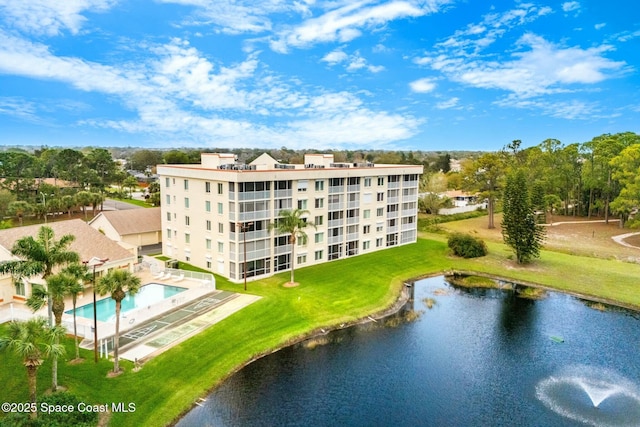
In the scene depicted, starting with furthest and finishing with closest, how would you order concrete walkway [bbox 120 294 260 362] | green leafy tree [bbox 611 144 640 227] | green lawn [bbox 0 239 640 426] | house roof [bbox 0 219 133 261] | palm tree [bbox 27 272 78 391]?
green leafy tree [bbox 611 144 640 227], house roof [bbox 0 219 133 261], concrete walkway [bbox 120 294 260 362], green lawn [bbox 0 239 640 426], palm tree [bbox 27 272 78 391]

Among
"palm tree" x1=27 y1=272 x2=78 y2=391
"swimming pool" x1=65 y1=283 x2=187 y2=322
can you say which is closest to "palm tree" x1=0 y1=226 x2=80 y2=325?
"palm tree" x1=27 y1=272 x2=78 y2=391

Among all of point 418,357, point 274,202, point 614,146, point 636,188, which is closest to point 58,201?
point 274,202

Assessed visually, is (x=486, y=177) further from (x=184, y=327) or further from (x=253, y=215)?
(x=184, y=327)

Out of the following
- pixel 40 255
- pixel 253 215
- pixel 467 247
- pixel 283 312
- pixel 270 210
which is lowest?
pixel 283 312

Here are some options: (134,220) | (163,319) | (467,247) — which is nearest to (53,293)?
(163,319)

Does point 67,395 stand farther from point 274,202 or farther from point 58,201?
point 58,201

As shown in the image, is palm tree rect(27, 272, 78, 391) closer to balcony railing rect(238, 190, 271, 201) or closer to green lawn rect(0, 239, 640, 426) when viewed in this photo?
green lawn rect(0, 239, 640, 426)
